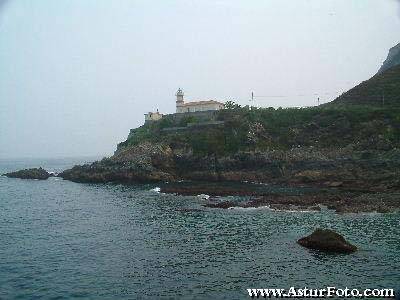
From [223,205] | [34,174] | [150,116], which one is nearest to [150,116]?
[150,116]

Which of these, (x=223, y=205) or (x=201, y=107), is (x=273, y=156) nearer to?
(x=223, y=205)

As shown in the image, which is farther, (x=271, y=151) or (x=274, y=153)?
(x=271, y=151)

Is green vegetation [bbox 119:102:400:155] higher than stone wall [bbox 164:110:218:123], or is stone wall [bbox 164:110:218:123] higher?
A: stone wall [bbox 164:110:218:123]

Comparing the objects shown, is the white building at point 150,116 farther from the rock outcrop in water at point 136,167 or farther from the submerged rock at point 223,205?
the submerged rock at point 223,205

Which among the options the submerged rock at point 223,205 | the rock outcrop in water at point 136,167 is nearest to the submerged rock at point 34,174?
the rock outcrop in water at point 136,167

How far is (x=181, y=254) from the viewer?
101ft

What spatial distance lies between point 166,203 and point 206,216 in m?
11.7

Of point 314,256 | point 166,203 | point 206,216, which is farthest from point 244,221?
point 166,203

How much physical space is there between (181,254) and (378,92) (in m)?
102

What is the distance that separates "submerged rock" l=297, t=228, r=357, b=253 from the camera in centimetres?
2970

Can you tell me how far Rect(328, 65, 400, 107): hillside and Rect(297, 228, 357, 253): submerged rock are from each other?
267 ft

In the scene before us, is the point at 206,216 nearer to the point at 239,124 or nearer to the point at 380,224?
the point at 380,224

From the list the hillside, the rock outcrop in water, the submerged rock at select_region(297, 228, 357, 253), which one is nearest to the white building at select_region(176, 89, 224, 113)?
the rock outcrop in water

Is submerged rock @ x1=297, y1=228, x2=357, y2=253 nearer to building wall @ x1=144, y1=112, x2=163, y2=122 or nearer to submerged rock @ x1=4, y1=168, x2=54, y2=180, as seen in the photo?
submerged rock @ x1=4, y1=168, x2=54, y2=180
